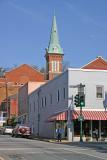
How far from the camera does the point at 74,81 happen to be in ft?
172

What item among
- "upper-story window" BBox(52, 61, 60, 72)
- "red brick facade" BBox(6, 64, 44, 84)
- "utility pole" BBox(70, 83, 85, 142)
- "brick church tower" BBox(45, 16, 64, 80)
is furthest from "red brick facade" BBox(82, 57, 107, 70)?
"utility pole" BBox(70, 83, 85, 142)

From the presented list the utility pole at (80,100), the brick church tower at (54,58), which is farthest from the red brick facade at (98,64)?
the utility pole at (80,100)

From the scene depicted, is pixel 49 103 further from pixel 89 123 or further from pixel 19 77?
pixel 19 77

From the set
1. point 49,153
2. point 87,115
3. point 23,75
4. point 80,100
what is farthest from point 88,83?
point 23,75

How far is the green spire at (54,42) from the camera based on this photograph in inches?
5044

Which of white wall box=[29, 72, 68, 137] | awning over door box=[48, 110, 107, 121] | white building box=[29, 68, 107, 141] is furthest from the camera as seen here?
white wall box=[29, 72, 68, 137]

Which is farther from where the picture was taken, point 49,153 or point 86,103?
point 86,103

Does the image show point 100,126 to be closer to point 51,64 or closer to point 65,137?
point 65,137

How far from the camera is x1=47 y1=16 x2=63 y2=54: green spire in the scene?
128 metres

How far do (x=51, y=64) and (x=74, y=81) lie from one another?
7983 centimetres

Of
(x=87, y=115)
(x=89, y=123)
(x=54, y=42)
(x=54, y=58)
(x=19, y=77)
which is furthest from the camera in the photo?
(x=54, y=58)

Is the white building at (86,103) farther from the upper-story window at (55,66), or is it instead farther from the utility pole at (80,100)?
the upper-story window at (55,66)

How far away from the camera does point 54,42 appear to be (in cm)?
12950

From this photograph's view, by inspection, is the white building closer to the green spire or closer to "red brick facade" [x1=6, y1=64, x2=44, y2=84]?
"red brick facade" [x1=6, y1=64, x2=44, y2=84]
